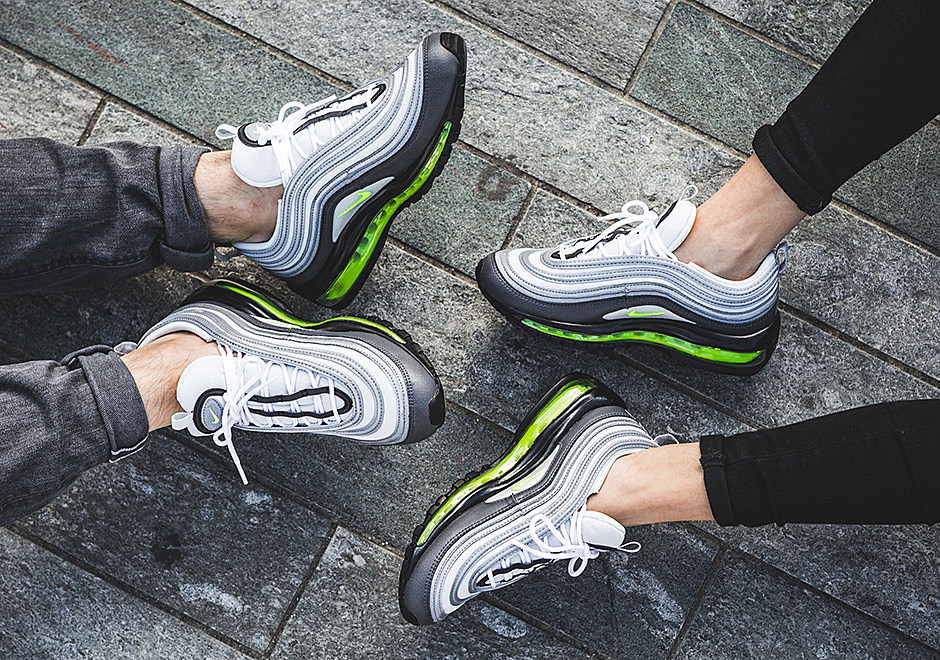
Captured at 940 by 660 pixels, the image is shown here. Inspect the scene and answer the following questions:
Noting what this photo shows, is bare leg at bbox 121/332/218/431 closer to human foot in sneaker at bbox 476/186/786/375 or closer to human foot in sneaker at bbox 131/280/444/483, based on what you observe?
human foot in sneaker at bbox 131/280/444/483

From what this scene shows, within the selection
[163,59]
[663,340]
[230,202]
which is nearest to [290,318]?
[230,202]

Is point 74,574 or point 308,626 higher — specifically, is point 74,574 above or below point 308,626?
below

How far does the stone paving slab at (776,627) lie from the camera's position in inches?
71.6

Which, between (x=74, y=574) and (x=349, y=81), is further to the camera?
(x=349, y=81)

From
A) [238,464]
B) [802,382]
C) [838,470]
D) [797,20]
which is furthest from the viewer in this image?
[797,20]

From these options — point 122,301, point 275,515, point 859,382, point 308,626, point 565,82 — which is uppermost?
point 565,82

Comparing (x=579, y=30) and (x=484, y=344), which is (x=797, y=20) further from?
(x=484, y=344)

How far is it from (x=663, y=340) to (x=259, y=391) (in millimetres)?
924

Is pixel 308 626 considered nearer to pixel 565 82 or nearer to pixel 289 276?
pixel 289 276

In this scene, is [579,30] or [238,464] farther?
[579,30]

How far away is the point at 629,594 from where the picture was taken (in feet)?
6.00

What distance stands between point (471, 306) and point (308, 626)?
2.81 feet

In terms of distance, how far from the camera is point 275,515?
1820 mm

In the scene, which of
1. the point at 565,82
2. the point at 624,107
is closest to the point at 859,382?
the point at 624,107
